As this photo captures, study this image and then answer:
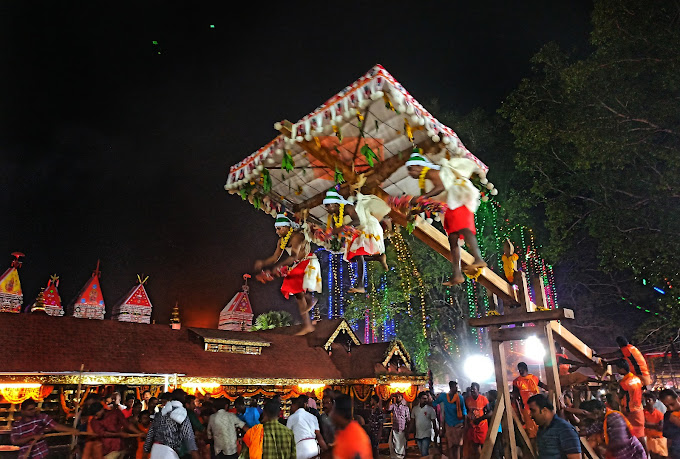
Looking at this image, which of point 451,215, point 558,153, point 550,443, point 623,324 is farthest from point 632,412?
point 623,324

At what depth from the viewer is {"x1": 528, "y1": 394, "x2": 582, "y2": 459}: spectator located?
13.9ft

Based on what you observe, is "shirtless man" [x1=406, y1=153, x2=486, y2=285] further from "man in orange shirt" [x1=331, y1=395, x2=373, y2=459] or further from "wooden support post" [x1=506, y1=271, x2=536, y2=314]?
"wooden support post" [x1=506, y1=271, x2=536, y2=314]

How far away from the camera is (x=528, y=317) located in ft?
19.8

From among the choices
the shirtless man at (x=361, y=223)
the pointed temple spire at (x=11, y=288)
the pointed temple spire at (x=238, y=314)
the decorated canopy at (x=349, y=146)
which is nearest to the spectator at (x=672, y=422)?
the decorated canopy at (x=349, y=146)

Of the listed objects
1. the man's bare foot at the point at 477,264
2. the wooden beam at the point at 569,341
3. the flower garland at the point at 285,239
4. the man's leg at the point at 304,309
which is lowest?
the wooden beam at the point at 569,341

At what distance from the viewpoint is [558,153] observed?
15.9m

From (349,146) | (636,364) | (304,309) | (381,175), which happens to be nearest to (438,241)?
(381,175)

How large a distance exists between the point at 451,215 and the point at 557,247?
500 inches

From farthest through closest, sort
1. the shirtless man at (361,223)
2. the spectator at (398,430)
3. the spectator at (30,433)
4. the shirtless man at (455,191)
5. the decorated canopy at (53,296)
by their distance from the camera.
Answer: the decorated canopy at (53,296) < the spectator at (398,430) < the spectator at (30,433) < the shirtless man at (361,223) < the shirtless man at (455,191)

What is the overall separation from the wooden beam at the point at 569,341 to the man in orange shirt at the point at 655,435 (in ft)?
3.95

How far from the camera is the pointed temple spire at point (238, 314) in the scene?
3058 centimetres

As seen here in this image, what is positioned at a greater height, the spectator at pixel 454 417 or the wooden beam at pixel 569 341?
the wooden beam at pixel 569 341

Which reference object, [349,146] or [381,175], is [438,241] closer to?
[381,175]

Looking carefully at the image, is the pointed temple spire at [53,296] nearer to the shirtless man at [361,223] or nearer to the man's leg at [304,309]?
the man's leg at [304,309]
